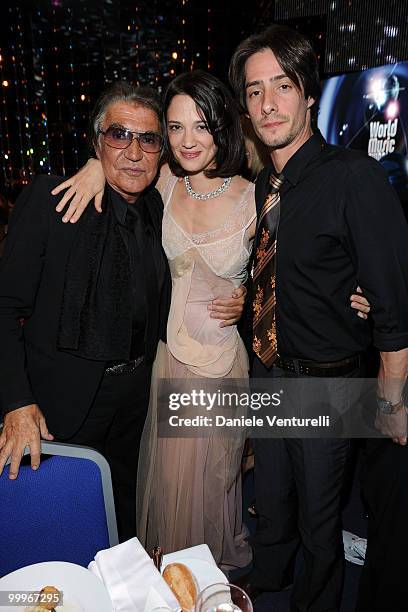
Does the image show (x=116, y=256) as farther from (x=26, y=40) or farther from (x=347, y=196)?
(x=26, y=40)

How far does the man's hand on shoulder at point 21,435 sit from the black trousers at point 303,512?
84 centimetres

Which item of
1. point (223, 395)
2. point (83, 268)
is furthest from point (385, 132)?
point (83, 268)

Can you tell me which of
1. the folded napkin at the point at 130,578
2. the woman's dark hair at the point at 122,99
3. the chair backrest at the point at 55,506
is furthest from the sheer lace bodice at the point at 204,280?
the folded napkin at the point at 130,578

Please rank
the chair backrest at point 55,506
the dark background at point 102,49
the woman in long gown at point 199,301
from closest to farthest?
the chair backrest at point 55,506 → the woman in long gown at point 199,301 → the dark background at point 102,49

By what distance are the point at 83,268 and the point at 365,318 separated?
978 millimetres

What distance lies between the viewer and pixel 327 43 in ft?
15.1

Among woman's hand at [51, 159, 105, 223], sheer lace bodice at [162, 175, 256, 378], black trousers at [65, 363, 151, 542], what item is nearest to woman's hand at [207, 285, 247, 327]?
sheer lace bodice at [162, 175, 256, 378]

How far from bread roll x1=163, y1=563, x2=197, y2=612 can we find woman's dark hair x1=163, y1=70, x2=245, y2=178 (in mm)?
1416

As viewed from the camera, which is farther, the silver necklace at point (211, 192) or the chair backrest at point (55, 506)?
the silver necklace at point (211, 192)

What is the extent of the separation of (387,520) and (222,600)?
0.64 m

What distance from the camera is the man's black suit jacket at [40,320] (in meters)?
1.49

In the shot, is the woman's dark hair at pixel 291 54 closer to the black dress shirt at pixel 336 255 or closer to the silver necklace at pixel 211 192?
the black dress shirt at pixel 336 255

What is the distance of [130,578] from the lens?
92 cm

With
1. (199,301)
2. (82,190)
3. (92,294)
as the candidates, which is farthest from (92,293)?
(199,301)
